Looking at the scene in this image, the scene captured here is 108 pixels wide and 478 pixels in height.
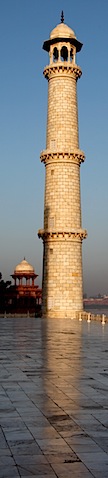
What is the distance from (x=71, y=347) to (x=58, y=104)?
29.2 m

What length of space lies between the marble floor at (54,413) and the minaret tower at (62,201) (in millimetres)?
24977

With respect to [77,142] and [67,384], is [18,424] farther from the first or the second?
A: [77,142]

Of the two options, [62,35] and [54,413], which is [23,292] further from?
[54,413]

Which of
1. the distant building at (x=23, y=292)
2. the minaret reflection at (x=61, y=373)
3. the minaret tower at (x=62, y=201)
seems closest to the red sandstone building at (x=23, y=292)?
the distant building at (x=23, y=292)

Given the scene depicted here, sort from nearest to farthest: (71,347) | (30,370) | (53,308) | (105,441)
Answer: (105,441)
(30,370)
(71,347)
(53,308)

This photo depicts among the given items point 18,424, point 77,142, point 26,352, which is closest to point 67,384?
point 18,424

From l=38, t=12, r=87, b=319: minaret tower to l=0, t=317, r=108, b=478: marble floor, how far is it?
2498 centimetres

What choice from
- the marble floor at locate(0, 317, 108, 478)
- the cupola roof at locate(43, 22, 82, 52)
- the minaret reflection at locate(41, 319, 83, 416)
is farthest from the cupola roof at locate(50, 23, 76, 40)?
the marble floor at locate(0, 317, 108, 478)

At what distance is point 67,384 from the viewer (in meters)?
14.9

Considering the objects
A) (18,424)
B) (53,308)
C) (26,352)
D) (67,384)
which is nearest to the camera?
(18,424)

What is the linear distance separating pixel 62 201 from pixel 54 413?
37.1 metres

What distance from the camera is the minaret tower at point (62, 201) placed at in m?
47.8

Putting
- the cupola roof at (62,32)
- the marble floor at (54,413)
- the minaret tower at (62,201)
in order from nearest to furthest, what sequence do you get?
the marble floor at (54,413) → the minaret tower at (62,201) → the cupola roof at (62,32)

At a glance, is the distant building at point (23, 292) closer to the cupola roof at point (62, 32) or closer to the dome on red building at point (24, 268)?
the dome on red building at point (24, 268)
